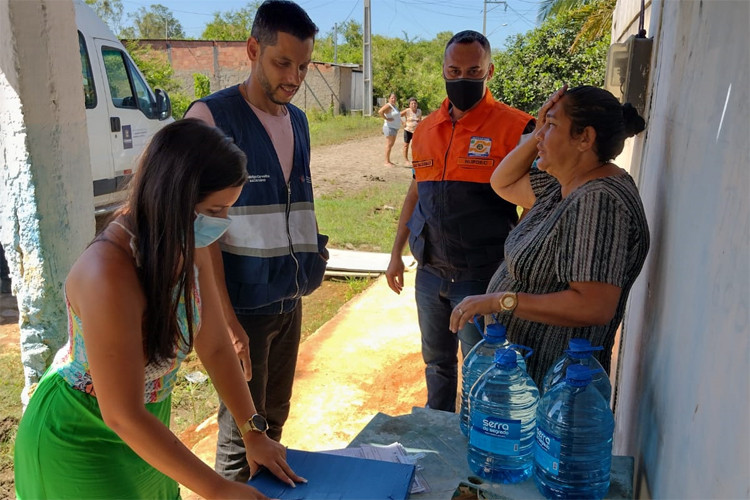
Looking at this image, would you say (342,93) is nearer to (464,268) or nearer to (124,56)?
(124,56)

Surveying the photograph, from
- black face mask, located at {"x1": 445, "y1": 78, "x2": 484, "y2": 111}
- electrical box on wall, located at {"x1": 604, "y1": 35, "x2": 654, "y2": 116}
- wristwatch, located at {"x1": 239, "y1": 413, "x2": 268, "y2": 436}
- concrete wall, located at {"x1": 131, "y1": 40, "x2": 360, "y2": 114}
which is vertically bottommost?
wristwatch, located at {"x1": 239, "y1": 413, "x2": 268, "y2": 436}

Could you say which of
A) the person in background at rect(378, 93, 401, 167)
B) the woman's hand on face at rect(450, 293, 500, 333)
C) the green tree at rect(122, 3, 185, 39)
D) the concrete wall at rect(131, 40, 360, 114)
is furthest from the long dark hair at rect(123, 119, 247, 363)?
the green tree at rect(122, 3, 185, 39)

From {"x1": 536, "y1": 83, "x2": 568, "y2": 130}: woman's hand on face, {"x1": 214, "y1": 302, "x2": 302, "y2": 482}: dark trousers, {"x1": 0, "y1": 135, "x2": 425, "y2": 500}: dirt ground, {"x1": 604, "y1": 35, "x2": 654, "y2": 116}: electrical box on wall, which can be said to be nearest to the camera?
{"x1": 536, "y1": 83, "x2": 568, "y2": 130}: woman's hand on face

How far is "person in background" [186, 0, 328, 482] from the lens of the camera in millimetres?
2510

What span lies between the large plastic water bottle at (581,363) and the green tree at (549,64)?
9406 millimetres

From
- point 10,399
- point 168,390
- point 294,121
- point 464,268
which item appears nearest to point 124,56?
point 10,399

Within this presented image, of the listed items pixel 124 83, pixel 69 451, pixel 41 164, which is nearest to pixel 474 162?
pixel 69 451

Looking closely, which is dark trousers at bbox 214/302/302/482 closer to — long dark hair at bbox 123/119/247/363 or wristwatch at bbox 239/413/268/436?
wristwatch at bbox 239/413/268/436

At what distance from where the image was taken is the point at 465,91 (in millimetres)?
2947

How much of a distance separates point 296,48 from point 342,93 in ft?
92.7

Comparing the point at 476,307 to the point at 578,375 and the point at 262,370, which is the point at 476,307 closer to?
the point at 578,375

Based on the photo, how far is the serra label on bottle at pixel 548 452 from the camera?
1.49m

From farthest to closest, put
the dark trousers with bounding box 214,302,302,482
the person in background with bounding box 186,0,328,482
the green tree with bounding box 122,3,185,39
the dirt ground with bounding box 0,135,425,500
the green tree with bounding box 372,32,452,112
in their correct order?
the green tree with bounding box 122,3,185,39
the green tree with bounding box 372,32,452,112
the dirt ground with bounding box 0,135,425,500
the dark trousers with bounding box 214,302,302,482
the person in background with bounding box 186,0,328,482

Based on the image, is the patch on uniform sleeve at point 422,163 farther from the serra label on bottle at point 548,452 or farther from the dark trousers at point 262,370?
the serra label on bottle at point 548,452
